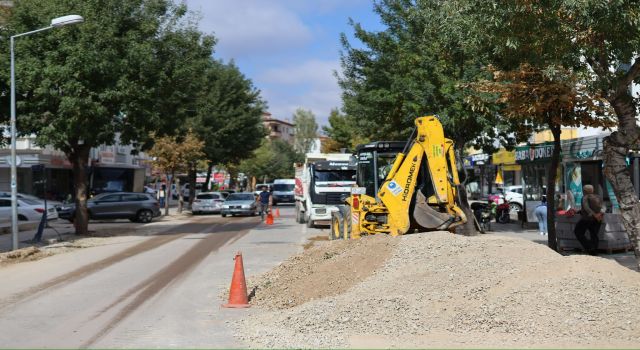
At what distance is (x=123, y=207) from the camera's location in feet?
110

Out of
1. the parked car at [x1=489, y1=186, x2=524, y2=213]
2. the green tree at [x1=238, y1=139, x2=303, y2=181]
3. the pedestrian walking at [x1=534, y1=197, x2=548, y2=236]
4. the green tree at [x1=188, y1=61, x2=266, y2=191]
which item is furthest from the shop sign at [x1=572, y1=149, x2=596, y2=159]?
the green tree at [x1=238, y1=139, x2=303, y2=181]

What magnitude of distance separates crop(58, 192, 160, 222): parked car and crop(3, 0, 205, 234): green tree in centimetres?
1099

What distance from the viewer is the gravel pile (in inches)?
292

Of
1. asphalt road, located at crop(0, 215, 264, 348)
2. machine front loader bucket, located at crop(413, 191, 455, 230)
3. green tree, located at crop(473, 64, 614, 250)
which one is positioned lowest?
asphalt road, located at crop(0, 215, 264, 348)

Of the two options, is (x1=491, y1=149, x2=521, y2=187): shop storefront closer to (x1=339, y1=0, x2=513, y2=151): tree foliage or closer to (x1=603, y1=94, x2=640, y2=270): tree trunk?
(x1=339, y1=0, x2=513, y2=151): tree foliage

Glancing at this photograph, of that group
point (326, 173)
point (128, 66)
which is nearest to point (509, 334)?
point (128, 66)

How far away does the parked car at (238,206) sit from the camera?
37.9 meters

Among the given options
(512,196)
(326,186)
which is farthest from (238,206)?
(512,196)

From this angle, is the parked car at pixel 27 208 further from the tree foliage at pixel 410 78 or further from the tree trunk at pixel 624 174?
the tree trunk at pixel 624 174

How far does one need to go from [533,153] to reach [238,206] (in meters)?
17.4

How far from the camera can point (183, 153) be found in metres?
40.9

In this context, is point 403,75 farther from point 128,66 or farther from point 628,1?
point 628,1

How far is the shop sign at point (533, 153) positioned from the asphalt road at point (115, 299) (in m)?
12.4

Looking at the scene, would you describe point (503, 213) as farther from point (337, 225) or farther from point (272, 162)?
point (272, 162)
